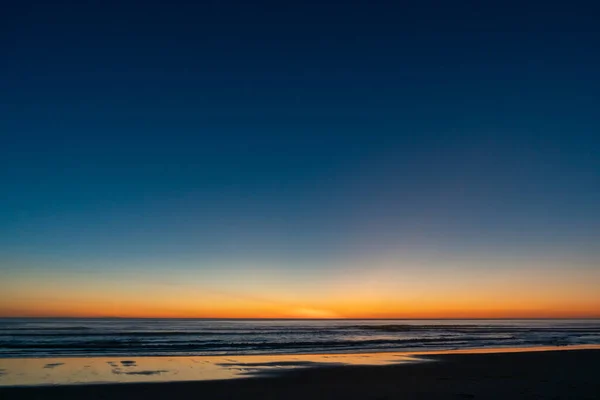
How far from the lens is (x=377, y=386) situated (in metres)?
17.3

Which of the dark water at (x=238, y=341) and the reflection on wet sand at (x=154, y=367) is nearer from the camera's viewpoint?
the reflection on wet sand at (x=154, y=367)

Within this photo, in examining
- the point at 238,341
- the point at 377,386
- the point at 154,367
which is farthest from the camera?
the point at 238,341

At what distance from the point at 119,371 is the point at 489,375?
16703mm

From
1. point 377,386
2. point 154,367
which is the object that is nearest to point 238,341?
point 154,367

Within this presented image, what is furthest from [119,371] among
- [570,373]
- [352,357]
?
[570,373]

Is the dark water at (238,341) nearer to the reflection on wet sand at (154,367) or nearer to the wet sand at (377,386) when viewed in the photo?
the reflection on wet sand at (154,367)

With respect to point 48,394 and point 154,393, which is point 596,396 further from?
point 48,394

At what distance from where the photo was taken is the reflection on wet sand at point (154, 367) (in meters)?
19.5

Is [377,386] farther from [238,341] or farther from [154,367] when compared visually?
[238,341]

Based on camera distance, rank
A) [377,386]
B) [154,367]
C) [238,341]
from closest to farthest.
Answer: [377,386]
[154,367]
[238,341]

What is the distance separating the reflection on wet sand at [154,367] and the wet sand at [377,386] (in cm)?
162

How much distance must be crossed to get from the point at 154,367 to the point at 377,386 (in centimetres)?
1210

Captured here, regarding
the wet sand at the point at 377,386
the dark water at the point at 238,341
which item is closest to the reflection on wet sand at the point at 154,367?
the wet sand at the point at 377,386

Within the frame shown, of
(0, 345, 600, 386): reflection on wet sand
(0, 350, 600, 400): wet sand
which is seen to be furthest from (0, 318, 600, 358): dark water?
(0, 350, 600, 400): wet sand
